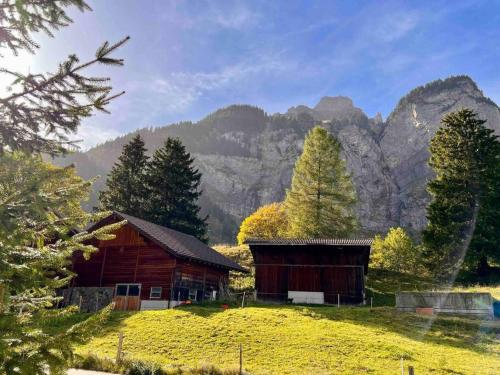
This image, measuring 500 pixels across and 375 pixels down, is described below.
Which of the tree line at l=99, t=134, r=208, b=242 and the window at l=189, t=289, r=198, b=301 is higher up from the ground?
the tree line at l=99, t=134, r=208, b=242

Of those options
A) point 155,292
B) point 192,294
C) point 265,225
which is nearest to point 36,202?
point 155,292

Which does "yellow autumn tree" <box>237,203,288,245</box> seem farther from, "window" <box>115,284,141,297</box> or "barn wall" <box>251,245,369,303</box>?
"window" <box>115,284,141,297</box>

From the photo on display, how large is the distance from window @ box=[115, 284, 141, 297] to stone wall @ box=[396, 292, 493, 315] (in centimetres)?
1963

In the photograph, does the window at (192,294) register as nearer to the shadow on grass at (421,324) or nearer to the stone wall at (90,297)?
the shadow on grass at (421,324)

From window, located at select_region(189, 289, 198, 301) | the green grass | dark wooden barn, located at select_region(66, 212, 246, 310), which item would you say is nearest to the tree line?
dark wooden barn, located at select_region(66, 212, 246, 310)

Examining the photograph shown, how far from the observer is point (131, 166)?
184 feet

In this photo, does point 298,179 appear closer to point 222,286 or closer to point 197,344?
point 222,286

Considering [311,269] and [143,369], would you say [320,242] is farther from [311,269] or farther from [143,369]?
[143,369]

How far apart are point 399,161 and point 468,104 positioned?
4224cm

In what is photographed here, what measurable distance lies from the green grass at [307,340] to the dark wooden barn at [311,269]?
6994 mm

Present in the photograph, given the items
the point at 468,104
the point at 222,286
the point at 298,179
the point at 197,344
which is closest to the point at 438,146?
the point at 298,179

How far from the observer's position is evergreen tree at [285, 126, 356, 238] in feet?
153

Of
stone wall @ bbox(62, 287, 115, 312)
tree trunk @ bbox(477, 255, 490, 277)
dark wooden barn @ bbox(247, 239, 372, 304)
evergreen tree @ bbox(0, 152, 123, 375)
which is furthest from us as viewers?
tree trunk @ bbox(477, 255, 490, 277)

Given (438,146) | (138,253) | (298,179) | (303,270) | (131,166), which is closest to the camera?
(138,253)
